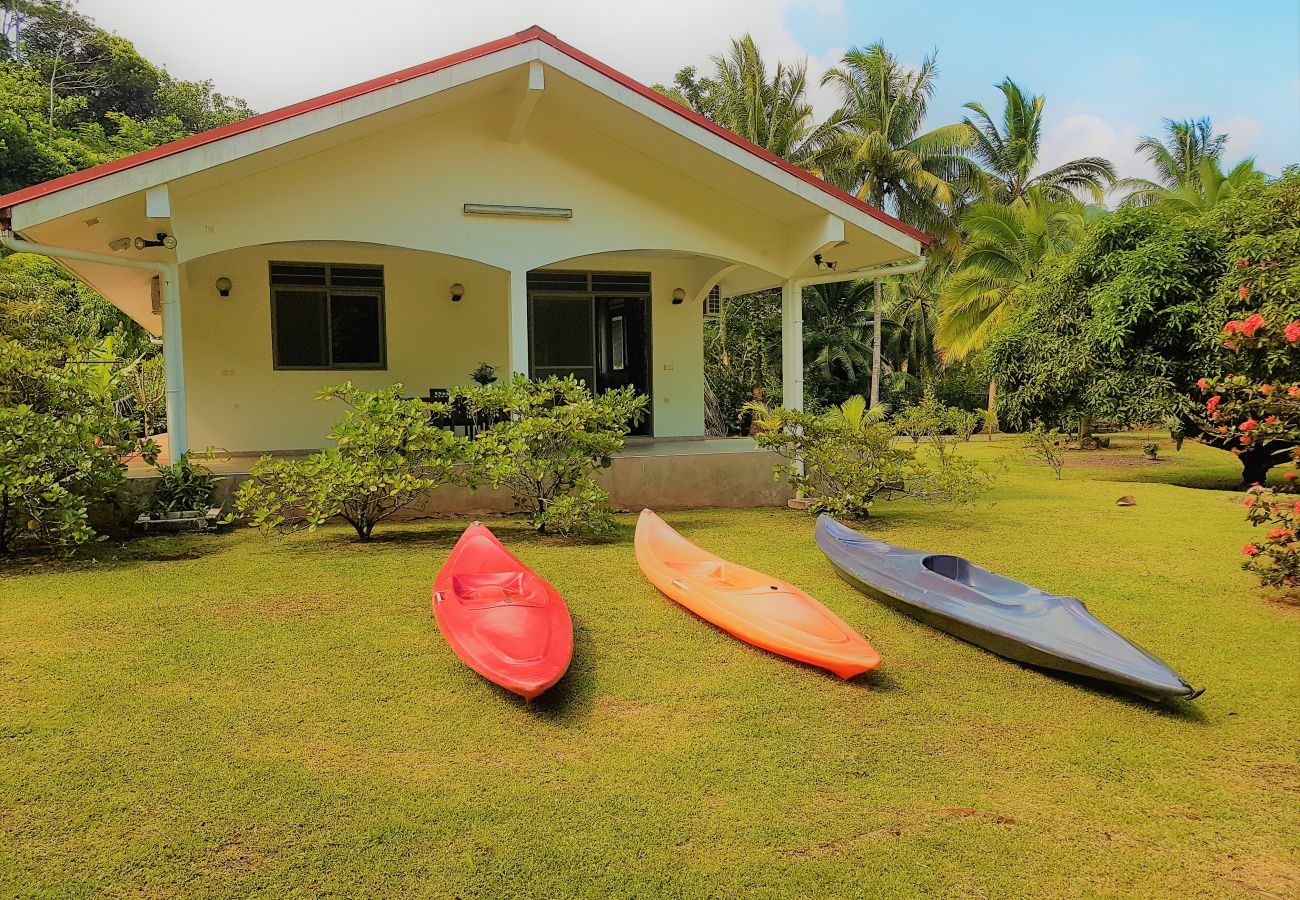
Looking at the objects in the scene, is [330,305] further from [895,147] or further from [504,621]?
[895,147]

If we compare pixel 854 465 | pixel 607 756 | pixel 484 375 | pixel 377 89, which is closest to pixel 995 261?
pixel 854 465

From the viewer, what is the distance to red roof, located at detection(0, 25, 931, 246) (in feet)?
24.0

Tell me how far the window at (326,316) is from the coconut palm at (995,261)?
50.7 ft

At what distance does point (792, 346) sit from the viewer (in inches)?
421

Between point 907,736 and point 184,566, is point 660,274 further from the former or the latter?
point 907,736

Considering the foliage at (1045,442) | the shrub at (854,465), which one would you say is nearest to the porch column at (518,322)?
the shrub at (854,465)

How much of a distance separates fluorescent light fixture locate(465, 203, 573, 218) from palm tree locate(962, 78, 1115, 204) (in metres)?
21.7

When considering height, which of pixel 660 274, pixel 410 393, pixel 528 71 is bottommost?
pixel 410 393

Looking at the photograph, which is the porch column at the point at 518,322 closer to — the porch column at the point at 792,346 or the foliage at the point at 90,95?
the porch column at the point at 792,346

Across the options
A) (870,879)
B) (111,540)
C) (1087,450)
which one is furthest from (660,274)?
(1087,450)

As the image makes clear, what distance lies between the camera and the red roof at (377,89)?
732 centimetres

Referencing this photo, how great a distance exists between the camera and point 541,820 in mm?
3336

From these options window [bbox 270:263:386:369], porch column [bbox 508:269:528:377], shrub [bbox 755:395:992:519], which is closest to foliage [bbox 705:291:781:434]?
window [bbox 270:263:386:369]

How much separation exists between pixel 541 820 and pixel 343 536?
5.40 metres
